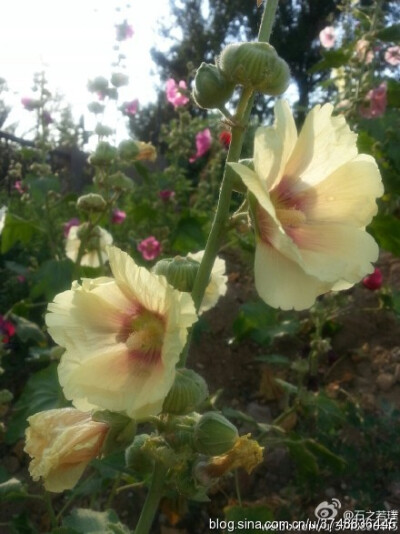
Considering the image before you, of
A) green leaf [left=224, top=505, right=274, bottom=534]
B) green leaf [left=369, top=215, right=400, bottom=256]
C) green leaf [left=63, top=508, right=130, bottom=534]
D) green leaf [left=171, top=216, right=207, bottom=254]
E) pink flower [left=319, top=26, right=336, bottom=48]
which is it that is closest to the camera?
green leaf [left=63, top=508, right=130, bottom=534]

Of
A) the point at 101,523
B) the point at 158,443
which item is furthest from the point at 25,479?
the point at 158,443

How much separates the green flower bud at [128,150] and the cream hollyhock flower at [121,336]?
1.44 metres

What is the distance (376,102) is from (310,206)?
1.80 meters

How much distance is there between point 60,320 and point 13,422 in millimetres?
1243

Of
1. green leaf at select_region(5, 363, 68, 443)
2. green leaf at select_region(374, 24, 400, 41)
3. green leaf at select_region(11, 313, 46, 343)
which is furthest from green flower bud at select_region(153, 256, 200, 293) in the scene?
green leaf at select_region(374, 24, 400, 41)

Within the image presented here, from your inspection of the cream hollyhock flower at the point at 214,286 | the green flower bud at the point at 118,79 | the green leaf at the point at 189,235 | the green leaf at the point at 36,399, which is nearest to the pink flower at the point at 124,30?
the green flower bud at the point at 118,79

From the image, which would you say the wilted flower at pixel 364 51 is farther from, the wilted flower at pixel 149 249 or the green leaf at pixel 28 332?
the green leaf at pixel 28 332

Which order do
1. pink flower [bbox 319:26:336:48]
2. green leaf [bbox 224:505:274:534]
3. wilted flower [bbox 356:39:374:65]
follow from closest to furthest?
green leaf [bbox 224:505:274:534] → wilted flower [bbox 356:39:374:65] → pink flower [bbox 319:26:336:48]

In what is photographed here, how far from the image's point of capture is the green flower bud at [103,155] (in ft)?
7.11

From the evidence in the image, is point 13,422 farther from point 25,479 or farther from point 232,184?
point 232,184

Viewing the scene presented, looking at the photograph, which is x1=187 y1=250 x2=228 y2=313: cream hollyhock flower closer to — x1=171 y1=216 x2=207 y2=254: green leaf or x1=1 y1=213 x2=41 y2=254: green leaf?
x1=1 y1=213 x2=41 y2=254: green leaf

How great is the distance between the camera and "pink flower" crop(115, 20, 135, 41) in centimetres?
295

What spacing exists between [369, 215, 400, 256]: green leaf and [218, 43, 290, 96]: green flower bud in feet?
5.17

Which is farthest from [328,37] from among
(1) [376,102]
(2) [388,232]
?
(2) [388,232]
